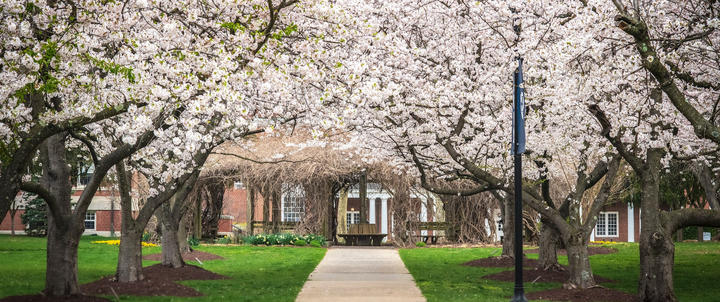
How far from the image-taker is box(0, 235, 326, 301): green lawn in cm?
1309

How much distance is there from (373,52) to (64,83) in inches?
238

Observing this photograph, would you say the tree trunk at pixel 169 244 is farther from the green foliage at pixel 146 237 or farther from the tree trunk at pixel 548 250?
the green foliage at pixel 146 237

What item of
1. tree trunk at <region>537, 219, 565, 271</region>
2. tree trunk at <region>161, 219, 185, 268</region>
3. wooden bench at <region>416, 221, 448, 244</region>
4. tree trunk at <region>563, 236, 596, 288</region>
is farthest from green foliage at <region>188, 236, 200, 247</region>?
tree trunk at <region>563, 236, 596, 288</region>

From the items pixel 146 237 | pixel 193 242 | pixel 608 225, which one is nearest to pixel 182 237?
pixel 193 242

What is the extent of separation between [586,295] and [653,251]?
1571mm

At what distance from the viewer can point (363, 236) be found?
28656 millimetres

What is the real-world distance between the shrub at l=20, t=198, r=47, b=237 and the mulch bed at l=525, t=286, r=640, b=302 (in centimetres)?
3035

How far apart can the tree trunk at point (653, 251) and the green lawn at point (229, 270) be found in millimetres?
5404

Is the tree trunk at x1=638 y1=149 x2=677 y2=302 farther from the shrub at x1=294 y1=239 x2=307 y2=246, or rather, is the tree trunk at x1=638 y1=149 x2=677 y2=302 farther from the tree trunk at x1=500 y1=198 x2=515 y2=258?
the shrub at x1=294 y1=239 x2=307 y2=246

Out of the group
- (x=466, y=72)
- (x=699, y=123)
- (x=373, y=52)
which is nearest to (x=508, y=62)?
(x=466, y=72)

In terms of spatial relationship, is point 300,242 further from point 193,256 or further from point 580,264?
point 580,264

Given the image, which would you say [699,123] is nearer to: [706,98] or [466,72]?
[706,98]

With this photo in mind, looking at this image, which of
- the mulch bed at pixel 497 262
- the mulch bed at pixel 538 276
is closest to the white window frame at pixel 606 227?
the mulch bed at pixel 497 262

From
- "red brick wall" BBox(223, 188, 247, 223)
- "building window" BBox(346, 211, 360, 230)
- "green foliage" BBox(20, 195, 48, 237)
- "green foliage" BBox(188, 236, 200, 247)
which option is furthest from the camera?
"red brick wall" BBox(223, 188, 247, 223)
